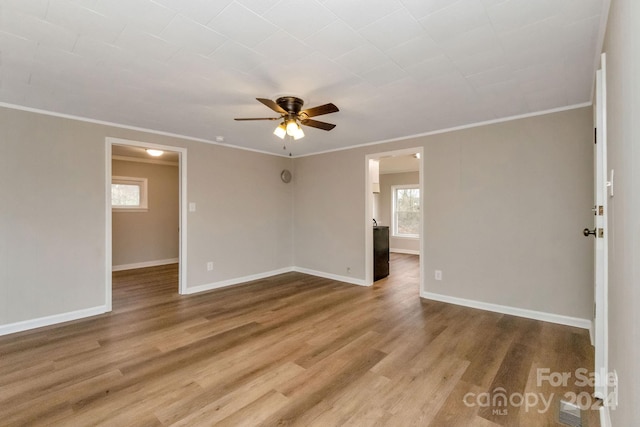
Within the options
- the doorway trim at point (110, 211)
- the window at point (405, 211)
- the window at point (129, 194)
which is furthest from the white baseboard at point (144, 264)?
the window at point (405, 211)

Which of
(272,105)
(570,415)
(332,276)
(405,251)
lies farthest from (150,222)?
(570,415)

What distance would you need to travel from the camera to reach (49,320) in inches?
125

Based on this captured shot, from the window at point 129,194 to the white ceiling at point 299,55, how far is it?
3.35 metres

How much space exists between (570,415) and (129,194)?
7.42 m

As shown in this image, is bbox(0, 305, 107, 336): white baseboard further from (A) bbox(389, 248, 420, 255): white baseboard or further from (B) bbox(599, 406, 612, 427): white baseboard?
(A) bbox(389, 248, 420, 255): white baseboard

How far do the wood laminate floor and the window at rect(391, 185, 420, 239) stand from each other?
458 cm

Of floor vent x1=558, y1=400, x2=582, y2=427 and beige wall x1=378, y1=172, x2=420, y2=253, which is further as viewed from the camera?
beige wall x1=378, y1=172, x2=420, y2=253

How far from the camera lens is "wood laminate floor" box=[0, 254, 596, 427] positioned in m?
1.77

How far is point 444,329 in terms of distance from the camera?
3004 mm

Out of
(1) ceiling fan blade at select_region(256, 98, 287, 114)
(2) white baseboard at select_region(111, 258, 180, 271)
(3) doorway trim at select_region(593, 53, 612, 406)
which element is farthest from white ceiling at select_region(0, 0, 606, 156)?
(2) white baseboard at select_region(111, 258, 180, 271)

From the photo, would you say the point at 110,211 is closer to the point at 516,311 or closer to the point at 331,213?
the point at 331,213

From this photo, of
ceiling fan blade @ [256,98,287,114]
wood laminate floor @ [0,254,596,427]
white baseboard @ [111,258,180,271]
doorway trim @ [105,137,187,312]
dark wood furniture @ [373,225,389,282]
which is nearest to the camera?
wood laminate floor @ [0,254,596,427]

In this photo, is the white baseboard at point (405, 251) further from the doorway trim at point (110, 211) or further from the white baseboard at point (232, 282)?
the doorway trim at point (110, 211)

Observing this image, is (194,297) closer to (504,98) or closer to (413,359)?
(413,359)
